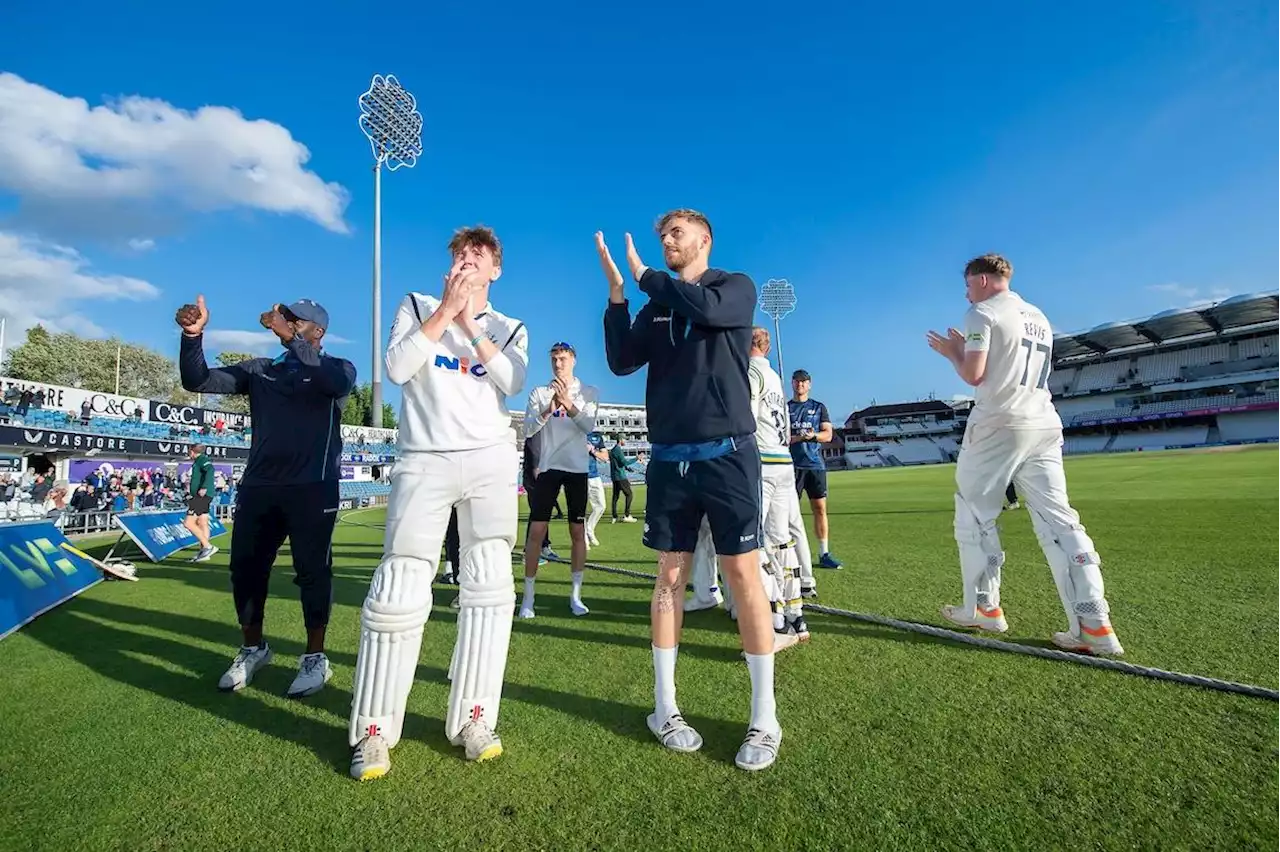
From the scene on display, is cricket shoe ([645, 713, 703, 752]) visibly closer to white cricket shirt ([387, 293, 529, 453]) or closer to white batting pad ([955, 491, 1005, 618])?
white cricket shirt ([387, 293, 529, 453])

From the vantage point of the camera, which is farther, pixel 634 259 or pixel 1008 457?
pixel 1008 457

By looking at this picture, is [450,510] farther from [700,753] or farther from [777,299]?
[777,299]

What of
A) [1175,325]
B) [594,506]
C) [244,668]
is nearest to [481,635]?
[244,668]

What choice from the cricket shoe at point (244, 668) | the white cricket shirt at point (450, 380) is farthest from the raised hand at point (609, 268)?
the cricket shoe at point (244, 668)

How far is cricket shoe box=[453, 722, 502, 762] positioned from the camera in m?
2.48

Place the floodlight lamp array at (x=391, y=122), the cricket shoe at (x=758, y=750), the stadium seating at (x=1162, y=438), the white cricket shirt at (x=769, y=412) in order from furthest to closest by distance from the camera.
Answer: the stadium seating at (x=1162, y=438)
the floodlight lamp array at (x=391, y=122)
the white cricket shirt at (x=769, y=412)
the cricket shoe at (x=758, y=750)

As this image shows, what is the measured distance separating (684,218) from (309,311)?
258cm

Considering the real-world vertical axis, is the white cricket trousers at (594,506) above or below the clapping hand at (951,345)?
below

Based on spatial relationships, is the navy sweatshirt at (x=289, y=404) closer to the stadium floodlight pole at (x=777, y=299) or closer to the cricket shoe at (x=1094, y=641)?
the cricket shoe at (x=1094, y=641)

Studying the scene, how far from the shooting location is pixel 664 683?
2693mm

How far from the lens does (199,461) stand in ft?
34.2

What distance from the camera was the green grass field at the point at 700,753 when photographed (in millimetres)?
1960

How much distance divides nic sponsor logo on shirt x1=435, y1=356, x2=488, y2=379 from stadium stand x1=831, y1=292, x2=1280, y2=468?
72104mm

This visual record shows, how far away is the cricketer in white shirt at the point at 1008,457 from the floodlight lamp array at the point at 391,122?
47.9 metres
